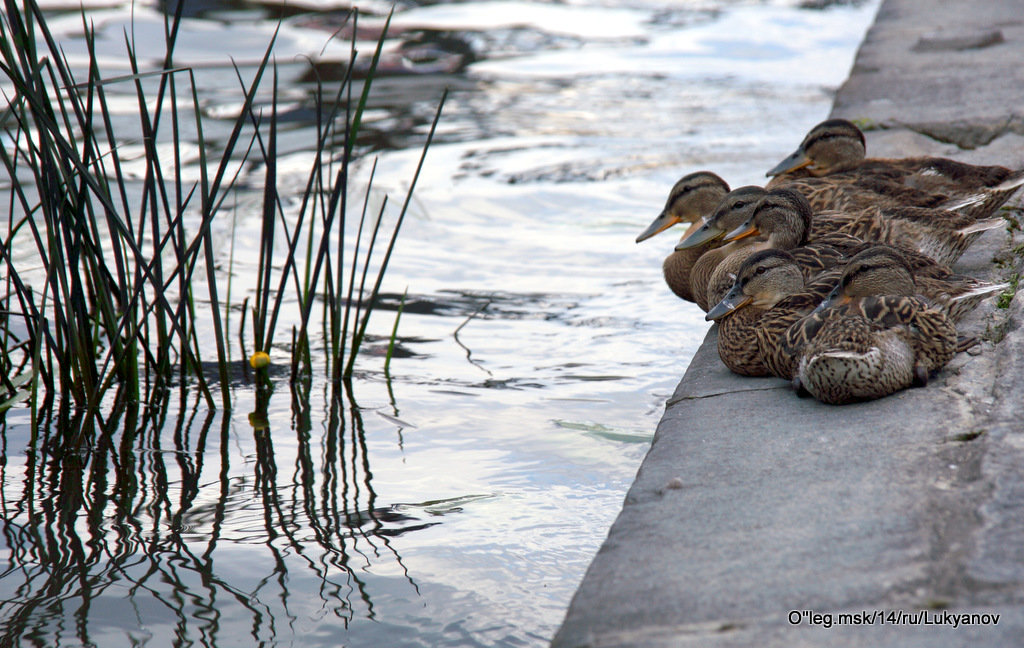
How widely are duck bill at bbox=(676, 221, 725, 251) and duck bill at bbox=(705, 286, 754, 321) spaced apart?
81 cm

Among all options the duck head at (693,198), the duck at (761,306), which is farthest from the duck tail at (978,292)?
the duck head at (693,198)

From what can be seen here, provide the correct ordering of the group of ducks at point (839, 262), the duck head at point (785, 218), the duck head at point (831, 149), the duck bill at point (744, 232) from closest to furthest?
the group of ducks at point (839, 262) → the duck head at point (785, 218) → the duck bill at point (744, 232) → the duck head at point (831, 149)

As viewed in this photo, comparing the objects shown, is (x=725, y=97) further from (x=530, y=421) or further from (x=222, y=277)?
(x=530, y=421)

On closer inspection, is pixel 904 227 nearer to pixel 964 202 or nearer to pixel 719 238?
pixel 964 202

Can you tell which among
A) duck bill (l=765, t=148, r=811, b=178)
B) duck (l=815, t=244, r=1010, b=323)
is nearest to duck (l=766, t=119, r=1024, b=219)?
duck bill (l=765, t=148, r=811, b=178)

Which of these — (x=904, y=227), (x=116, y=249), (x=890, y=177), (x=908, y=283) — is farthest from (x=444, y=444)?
(x=890, y=177)

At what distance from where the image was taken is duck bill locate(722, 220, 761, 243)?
14.2 ft

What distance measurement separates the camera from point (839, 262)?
153 inches

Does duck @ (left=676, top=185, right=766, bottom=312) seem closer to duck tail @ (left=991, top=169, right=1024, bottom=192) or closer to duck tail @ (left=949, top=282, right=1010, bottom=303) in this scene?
duck tail @ (left=949, top=282, right=1010, bottom=303)

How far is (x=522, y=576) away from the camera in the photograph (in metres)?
2.81

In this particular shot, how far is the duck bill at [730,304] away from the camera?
3709mm

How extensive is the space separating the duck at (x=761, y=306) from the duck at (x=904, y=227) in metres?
0.46

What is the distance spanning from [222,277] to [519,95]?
502 cm

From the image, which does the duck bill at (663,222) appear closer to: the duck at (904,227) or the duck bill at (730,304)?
the duck at (904,227)
